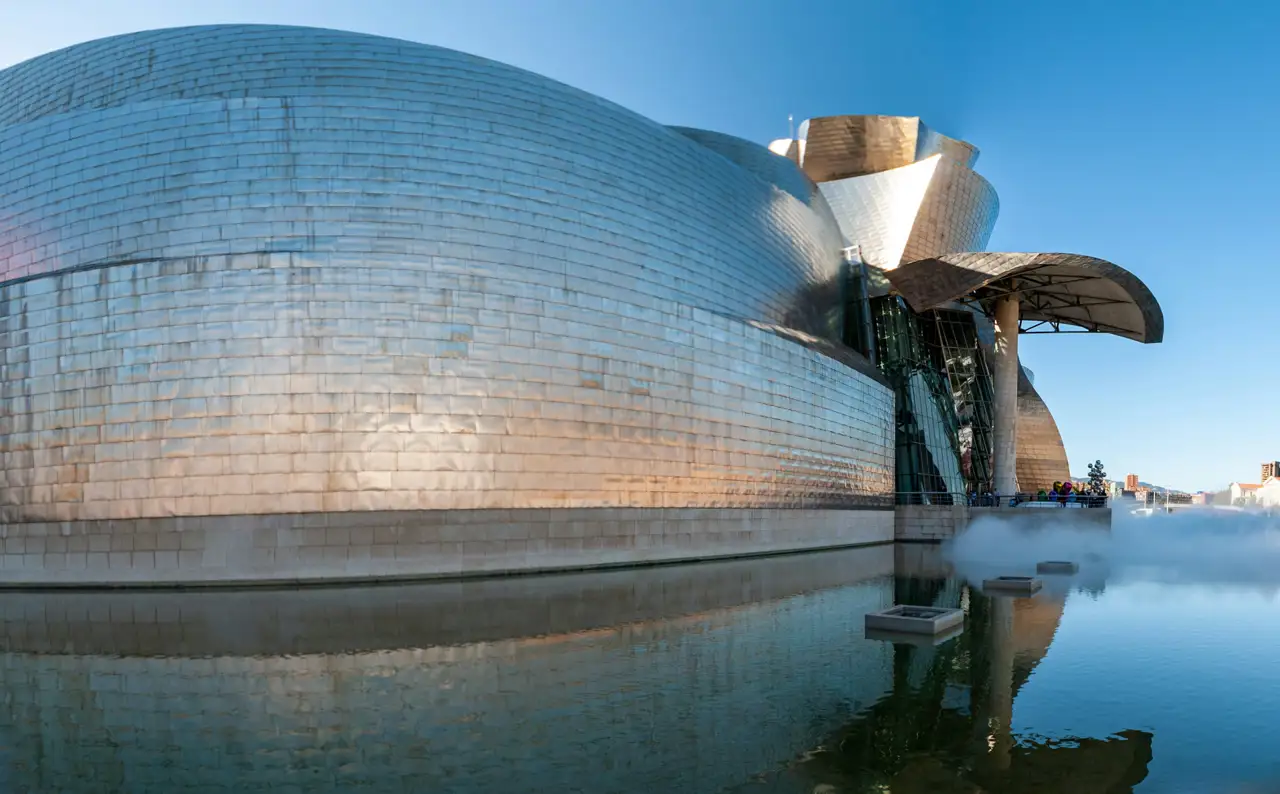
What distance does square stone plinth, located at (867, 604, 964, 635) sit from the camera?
28.0 feet

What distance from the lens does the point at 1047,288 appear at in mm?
29500

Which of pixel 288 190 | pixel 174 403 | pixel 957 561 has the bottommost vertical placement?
pixel 957 561

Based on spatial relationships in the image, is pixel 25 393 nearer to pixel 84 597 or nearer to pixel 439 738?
pixel 84 597

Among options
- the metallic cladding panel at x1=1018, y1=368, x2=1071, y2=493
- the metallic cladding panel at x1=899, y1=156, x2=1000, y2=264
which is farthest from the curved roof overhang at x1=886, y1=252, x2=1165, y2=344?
the metallic cladding panel at x1=1018, y1=368, x2=1071, y2=493

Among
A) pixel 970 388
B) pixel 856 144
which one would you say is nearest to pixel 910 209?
pixel 856 144

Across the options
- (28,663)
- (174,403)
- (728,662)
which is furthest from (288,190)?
(728,662)

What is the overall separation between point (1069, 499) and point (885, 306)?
30.2ft

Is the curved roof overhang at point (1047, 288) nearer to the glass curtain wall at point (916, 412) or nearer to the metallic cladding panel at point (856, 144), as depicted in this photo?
the glass curtain wall at point (916, 412)

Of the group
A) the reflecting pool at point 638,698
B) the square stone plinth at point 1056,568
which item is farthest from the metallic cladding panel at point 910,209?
the reflecting pool at point 638,698

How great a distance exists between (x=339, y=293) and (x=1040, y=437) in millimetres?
40124

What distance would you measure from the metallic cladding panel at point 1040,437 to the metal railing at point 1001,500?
632 inches

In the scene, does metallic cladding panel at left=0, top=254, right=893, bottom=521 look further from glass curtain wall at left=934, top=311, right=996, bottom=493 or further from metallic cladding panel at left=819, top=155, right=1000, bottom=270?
glass curtain wall at left=934, top=311, right=996, bottom=493

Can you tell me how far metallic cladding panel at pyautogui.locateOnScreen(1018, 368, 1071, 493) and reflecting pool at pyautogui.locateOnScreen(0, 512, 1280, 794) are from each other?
35425 millimetres

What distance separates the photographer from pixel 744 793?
4.05m
